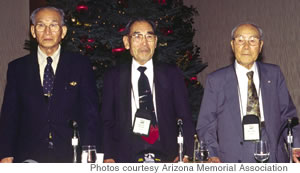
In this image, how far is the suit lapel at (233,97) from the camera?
132 inches

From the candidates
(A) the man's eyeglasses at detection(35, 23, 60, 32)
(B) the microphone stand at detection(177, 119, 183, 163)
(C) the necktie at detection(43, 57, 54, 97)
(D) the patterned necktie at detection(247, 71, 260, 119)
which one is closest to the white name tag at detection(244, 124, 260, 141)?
(D) the patterned necktie at detection(247, 71, 260, 119)

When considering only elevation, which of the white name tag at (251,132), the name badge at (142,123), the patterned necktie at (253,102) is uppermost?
the patterned necktie at (253,102)

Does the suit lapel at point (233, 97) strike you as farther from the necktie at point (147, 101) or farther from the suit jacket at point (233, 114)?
the necktie at point (147, 101)

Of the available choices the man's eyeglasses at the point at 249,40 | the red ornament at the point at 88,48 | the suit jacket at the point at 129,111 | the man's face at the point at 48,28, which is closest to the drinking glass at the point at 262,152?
the suit jacket at the point at 129,111

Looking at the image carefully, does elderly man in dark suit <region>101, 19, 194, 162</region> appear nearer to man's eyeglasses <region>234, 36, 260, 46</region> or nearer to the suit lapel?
the suit lapel

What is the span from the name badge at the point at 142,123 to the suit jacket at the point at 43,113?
0.29m

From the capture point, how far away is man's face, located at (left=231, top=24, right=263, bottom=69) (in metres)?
3.41

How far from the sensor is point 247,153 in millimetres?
3299

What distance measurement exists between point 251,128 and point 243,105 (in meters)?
0.28

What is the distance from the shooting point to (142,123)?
10.6 ft

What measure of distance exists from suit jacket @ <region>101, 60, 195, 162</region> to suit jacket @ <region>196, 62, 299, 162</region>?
0.15 meters

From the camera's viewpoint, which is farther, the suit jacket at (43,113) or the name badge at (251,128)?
the suit jacket at (43,113)

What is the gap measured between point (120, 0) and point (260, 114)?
3.04m

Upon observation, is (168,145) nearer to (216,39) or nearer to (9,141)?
(9,141)
